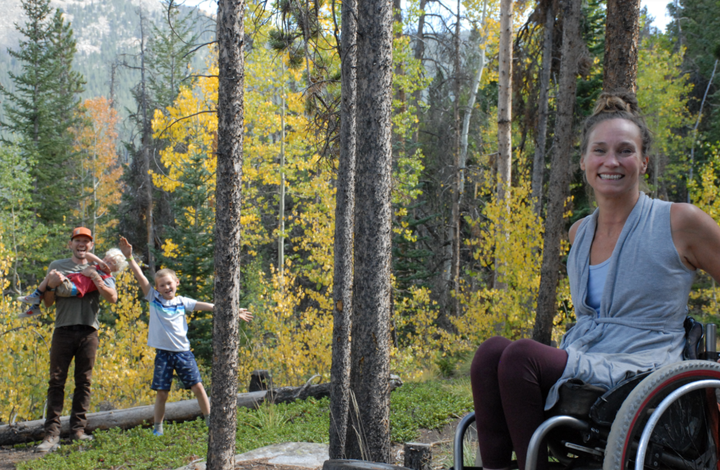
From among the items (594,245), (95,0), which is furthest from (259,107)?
(95,0)

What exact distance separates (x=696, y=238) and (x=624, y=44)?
318 cm

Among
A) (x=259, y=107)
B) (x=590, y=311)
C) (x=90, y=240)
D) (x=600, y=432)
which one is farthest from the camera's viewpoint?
(x=259, y=107)

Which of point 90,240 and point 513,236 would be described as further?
point 513,236

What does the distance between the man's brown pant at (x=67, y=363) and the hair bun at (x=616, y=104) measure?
17.4 ft

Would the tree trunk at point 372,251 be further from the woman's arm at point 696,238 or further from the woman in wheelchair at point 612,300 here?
the woman's arm at point 696,238

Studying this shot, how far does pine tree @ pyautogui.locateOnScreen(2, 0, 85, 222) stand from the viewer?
75.5 ft

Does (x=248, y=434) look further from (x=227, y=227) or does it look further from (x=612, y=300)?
(x=612, y=300)

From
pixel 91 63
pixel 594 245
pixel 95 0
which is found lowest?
pixel 594 245

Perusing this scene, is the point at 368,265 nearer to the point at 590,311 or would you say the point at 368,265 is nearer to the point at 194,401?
the point at 590,311

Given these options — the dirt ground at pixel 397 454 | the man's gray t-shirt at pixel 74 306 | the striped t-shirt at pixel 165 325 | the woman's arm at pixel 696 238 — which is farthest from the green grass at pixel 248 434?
the woman's arm at pixel 696 238

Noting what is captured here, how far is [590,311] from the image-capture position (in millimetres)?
2135

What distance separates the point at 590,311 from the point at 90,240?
206 inches

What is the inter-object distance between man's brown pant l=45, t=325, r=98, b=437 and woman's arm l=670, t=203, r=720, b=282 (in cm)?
548

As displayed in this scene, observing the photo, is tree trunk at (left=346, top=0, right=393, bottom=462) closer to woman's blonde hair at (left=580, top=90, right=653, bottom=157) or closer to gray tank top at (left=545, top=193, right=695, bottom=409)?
woman's blonde hair at (left=580, top=90, right=653, bottom=157)
